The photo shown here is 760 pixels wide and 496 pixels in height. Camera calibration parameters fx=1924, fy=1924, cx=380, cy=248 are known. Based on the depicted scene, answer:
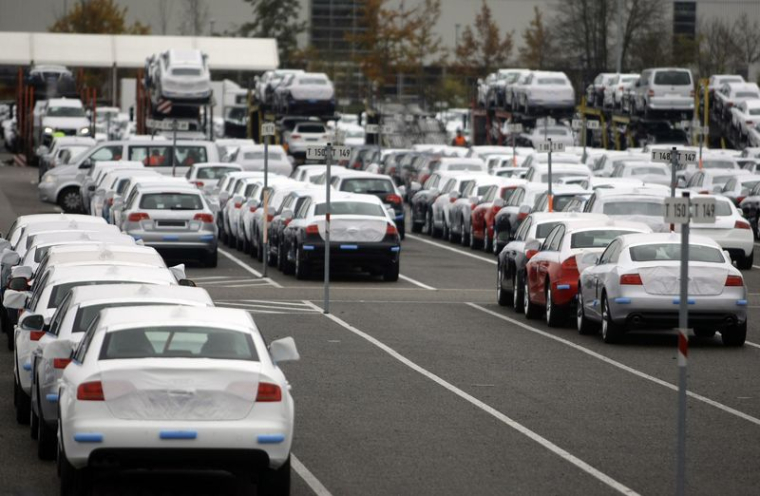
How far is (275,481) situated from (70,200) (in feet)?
127

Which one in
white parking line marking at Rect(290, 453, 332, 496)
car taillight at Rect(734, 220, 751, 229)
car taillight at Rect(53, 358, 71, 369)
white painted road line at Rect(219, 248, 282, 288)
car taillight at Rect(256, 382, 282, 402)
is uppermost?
car taillight at Rect(256, 382, 282, 402)

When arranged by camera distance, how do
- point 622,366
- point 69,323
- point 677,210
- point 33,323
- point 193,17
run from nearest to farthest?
point 677,210
point 69,323
point 33,323
point 622,366
point 193,17

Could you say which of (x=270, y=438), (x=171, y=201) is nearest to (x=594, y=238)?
(x=171, y=201)

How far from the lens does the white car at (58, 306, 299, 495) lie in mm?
11430

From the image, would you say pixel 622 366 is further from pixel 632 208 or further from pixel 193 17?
pixel 193 17

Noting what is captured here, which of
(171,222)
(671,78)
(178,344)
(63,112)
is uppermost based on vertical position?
(671,78)

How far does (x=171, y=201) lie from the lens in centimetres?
3469

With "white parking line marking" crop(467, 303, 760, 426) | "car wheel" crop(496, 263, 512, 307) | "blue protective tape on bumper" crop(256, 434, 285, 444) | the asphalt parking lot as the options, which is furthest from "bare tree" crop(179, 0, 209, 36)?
"blue protective tape on bumper" crop(256, 434, 285, 444)

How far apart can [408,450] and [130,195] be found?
71.5 ft

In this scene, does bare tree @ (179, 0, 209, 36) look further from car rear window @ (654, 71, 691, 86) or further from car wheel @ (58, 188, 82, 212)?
car wheel @ (58, 188, 82, 212)

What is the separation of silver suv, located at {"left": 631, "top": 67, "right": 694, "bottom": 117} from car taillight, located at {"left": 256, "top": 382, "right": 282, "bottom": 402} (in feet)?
180

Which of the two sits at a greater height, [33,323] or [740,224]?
[33,323]

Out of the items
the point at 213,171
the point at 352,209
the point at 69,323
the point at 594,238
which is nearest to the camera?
the point at 69,323

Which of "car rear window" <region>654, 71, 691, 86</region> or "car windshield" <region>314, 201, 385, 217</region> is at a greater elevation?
"car rear window" <region>654, 71, 691, 86</region>
